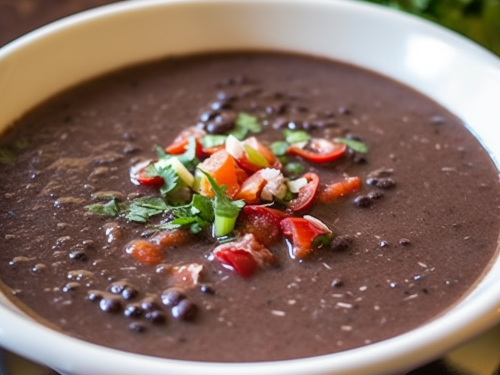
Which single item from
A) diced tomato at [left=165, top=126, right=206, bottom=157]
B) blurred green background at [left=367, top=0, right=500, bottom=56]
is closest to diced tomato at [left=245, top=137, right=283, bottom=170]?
diced tomato at [left=165, top=126, right=206, bottom=157]

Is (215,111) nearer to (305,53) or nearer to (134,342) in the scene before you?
(305,53)

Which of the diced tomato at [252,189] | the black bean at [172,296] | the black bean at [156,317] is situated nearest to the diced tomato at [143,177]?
the diced tomato at [252,189]

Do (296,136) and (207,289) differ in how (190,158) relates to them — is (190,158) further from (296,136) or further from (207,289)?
(207,289)

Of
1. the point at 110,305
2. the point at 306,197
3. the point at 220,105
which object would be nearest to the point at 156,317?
the point at 110,305

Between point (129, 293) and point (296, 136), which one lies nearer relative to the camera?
point (129, 293)

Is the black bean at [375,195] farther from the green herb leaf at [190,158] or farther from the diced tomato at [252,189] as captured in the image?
the green herb leaf at [190,158]
